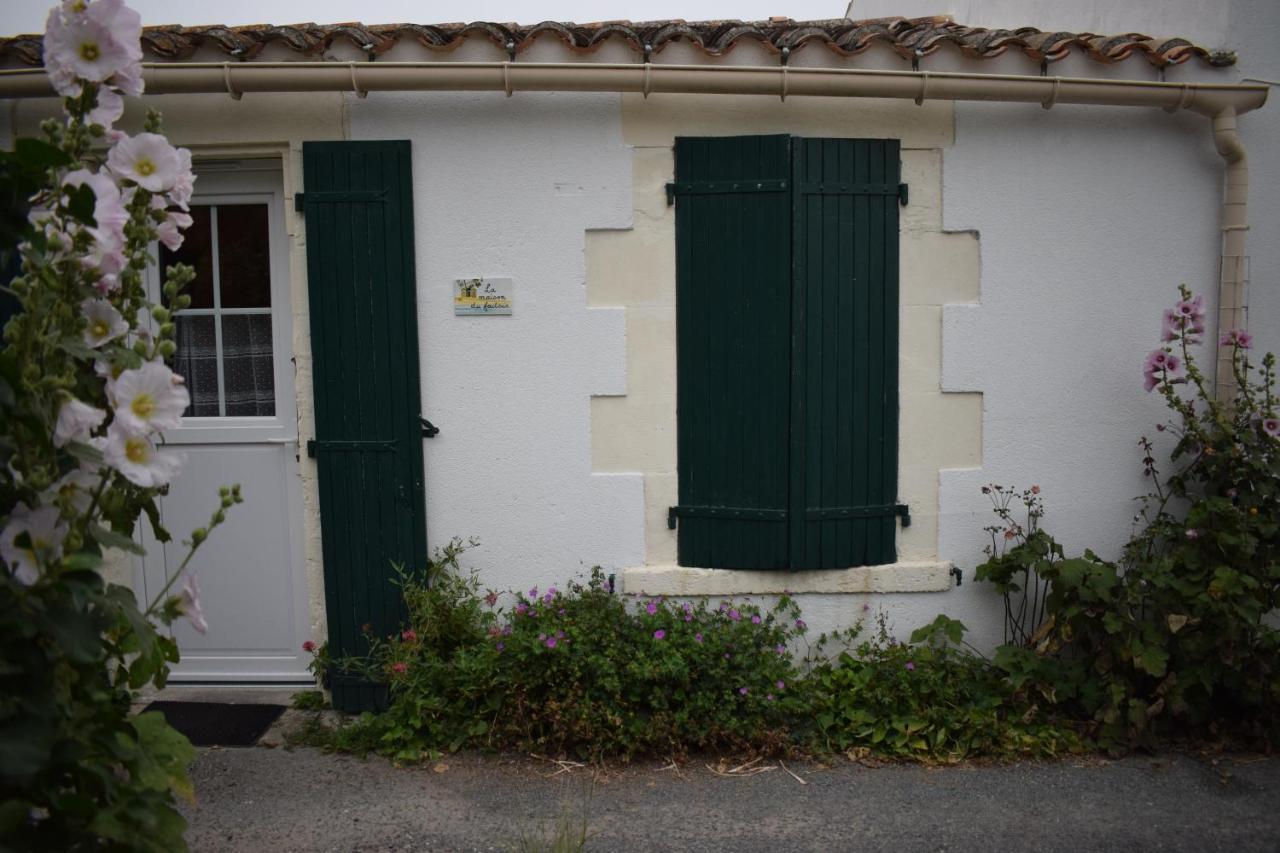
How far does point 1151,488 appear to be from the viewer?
434 centimetres

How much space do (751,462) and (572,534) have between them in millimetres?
860

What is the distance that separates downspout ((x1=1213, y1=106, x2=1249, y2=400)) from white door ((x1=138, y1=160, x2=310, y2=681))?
13.8ft

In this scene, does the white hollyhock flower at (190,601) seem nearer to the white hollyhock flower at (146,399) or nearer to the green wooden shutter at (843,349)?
the white hollyhock flower at (146,399)

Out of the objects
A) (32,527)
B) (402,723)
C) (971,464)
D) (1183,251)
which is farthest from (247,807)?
(1183,251)

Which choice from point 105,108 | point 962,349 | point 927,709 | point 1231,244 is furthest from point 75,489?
point 1231,244

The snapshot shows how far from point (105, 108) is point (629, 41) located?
2.58 meters

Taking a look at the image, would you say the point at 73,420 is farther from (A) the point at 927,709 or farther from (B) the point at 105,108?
(A) the point at 927,709

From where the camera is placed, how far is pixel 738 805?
3494 mm

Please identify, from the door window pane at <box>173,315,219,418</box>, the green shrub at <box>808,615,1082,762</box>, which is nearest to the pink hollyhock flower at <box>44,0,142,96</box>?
the door window pane at <box>173,315,219,418</box>

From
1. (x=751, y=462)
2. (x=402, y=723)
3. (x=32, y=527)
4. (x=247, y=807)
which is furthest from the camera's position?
(x=751, y=462)

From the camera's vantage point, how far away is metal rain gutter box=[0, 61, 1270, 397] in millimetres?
3879

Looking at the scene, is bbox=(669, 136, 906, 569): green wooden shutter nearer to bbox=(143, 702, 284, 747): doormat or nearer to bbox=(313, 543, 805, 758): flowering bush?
bbox=(313, 543, 805, 758): flowering bush

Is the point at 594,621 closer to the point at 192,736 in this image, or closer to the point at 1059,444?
the point at 192,736

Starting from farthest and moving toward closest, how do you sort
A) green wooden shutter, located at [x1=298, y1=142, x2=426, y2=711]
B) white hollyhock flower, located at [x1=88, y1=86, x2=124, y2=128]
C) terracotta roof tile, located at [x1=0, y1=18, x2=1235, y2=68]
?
green wooden shutter, located at [x1=298, y1=142, x2=426, y2=711] < terracotta roof tile, located at [x1=0, y1=18, x2=1235, y2=68] < white hollyhock flower, located at [x1=88, y1=86, x2=124, y2=128]
